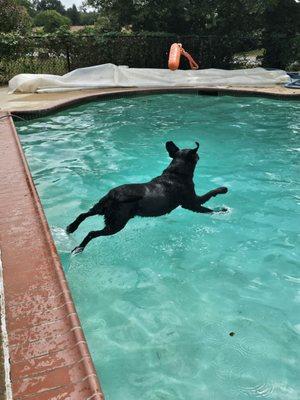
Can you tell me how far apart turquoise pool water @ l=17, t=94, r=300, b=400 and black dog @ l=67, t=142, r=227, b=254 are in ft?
2.03

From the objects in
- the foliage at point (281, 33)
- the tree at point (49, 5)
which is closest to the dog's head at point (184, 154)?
the foliage at point (281, 33)

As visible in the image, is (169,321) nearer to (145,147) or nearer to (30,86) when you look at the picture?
(145,147)

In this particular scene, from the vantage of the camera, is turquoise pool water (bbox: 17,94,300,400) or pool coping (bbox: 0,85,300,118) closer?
turquoise pool water (bbox: 17,94,300,400)

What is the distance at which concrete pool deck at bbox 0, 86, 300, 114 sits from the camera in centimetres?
1185

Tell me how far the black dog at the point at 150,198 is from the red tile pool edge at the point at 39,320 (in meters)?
0.69

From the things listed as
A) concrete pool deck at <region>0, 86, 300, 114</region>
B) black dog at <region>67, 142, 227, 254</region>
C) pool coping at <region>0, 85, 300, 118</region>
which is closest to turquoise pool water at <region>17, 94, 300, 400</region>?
→ black dog at <region>67, 142, 227, 254</region>

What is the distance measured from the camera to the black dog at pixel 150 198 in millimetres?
4375

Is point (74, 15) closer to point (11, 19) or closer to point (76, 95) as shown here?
point (11, 19)

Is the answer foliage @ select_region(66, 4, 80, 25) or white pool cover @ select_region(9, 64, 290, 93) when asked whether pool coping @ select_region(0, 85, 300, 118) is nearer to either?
white pool cover @ select_region(9, 64, 290, 93)

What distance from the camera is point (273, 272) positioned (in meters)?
4.97

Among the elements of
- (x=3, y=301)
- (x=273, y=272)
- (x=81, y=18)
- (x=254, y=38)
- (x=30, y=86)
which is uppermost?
(x=81, y=18)

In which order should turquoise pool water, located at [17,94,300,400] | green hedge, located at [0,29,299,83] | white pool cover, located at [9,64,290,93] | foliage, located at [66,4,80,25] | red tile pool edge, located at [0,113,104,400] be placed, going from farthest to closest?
foliage, located at [66,4,80,25] < green hedge, located at [0,29,299,83] < white pool cover, located at [9,64,290,93] < turquoise pool water, located at [17,94,300,400] < red tile pool edge, located at [0,113,104,400]

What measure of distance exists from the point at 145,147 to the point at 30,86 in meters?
6.38

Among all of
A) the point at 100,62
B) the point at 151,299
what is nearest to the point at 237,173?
the point at 151,299
